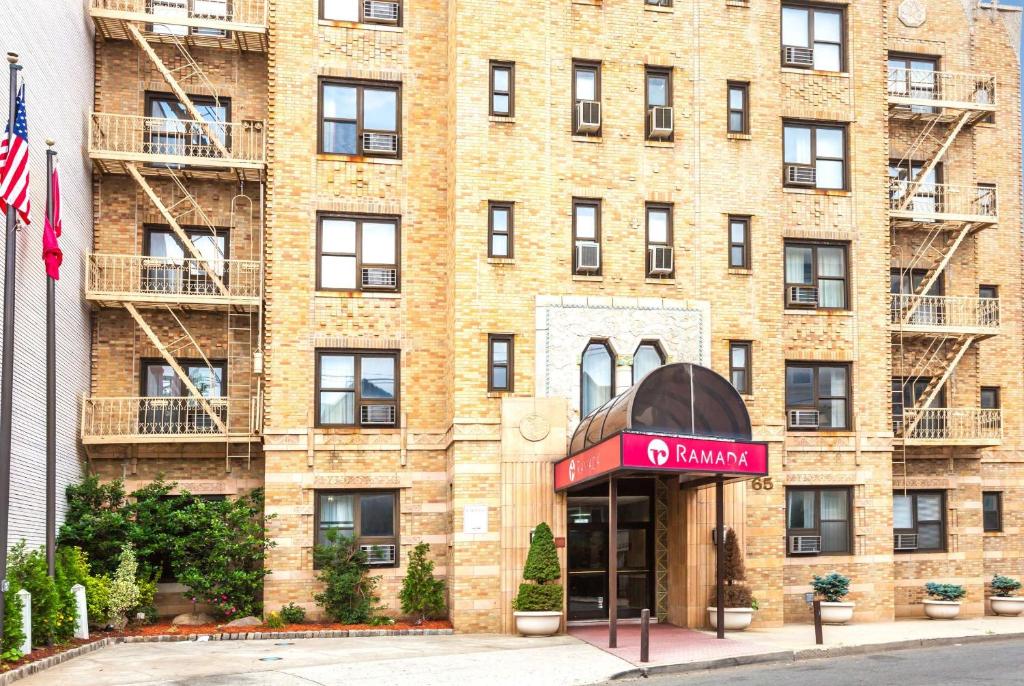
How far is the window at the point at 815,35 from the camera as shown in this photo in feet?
94.0

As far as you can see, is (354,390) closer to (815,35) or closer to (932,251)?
(815,35)

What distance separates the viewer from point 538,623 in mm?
23812

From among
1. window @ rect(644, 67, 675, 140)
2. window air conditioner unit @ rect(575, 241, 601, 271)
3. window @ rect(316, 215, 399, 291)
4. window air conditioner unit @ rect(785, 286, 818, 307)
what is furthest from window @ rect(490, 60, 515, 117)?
window air conditioner unit @ rect(785, 286, 818, 307)

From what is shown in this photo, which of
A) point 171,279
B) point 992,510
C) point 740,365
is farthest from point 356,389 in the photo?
point 992,510

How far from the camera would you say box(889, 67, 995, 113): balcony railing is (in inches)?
1243

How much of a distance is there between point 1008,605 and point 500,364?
1469 cm

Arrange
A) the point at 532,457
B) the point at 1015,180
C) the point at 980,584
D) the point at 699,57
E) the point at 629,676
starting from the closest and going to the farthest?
the point at 629,676
the point at 532,457
the point at 699,57
the point at 980,584
the point at 1015,180

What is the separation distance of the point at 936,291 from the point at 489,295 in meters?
13.8

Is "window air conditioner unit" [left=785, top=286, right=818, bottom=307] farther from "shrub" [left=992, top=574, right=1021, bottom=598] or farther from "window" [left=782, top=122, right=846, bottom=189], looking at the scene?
"shrub" [left=992, top=574, right=1021, bottom=598]

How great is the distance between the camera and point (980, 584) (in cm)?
3019

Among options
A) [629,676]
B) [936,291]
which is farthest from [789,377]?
[629,676]

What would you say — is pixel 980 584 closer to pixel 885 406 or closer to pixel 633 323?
pixel 885 406

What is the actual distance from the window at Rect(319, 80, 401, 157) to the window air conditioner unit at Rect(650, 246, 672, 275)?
21.7 ft

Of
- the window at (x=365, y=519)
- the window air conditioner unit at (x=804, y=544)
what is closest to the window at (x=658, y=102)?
the window air conditioner unit at (x=804, y=544)
